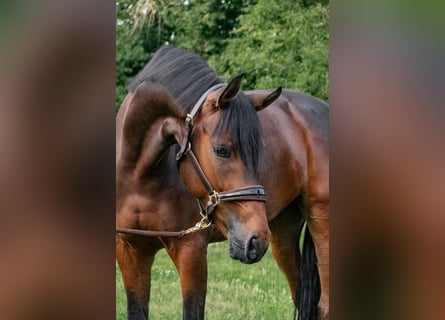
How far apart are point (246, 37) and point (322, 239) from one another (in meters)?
3.37

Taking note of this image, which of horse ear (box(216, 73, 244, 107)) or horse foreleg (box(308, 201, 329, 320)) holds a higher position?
horse ear (box(216, 73, 244, 107))

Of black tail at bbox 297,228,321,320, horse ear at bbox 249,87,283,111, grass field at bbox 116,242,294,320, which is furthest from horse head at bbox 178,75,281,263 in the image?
grass field at bbox 116,242,294,320

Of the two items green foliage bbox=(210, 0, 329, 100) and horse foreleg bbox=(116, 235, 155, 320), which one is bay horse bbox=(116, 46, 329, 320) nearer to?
horse foreleg bbox=(116, 235, 155, 320)

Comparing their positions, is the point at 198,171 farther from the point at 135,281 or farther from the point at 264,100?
the point at 135,281

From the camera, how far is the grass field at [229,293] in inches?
127

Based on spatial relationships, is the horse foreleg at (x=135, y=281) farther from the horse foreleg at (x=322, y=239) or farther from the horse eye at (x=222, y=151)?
the horse foreleg at (x=322, y=239)

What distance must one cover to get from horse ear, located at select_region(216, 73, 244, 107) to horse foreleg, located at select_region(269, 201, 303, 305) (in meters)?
1.08

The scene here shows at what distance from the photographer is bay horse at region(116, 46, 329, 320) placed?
1807 mm

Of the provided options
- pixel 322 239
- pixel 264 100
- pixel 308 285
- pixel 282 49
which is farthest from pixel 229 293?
pixel 282 49

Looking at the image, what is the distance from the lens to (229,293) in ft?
12.0

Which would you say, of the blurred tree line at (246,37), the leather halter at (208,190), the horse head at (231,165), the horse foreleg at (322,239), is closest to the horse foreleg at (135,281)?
the leather halter at (208,190)
